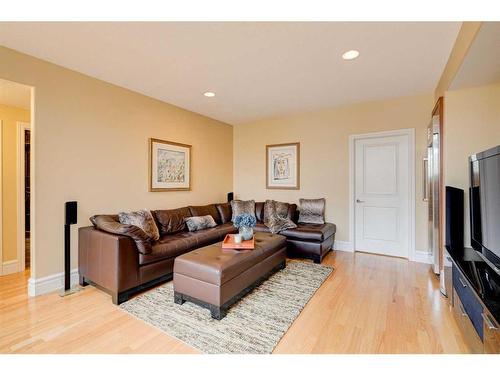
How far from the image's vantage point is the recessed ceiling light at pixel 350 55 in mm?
2344

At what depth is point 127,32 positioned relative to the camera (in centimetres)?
203

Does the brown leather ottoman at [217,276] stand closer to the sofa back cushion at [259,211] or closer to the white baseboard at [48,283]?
the white baseboard at [48,283]

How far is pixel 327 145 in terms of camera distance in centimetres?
425

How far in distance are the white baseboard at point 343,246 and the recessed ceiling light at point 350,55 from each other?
2.84m

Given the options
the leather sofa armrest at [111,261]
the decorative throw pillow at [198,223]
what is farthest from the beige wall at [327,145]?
the leather sofa armrest at [111,261]

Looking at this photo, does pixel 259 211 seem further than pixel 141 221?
Yes

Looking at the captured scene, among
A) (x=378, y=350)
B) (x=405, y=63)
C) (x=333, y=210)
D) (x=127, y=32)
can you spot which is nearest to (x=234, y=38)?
(x=127, y=32)

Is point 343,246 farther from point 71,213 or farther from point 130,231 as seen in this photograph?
point 71,213

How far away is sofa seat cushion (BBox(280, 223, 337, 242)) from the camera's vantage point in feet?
11.4

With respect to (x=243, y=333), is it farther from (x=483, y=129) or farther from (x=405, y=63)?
(x=405, y=63)

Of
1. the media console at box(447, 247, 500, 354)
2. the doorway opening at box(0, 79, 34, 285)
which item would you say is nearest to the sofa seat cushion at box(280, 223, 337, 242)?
the media console at box(447, 247, 500, 354)

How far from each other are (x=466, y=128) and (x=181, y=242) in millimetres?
3260

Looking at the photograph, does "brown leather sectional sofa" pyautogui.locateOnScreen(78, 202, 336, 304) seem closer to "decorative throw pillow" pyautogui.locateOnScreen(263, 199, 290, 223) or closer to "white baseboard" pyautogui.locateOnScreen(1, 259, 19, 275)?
"decorative throw pillow" pyautogui.locateOnScreen(263, 199, 290, 223)

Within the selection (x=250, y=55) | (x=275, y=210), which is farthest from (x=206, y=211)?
(x=250, y=55)
